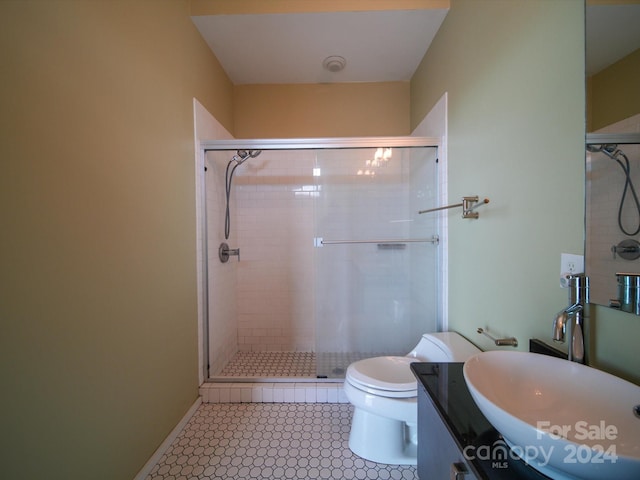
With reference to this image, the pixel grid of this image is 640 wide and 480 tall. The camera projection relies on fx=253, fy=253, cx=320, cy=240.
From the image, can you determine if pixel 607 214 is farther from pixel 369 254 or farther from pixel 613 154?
pixel 369 254

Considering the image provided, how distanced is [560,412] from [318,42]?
2.41m

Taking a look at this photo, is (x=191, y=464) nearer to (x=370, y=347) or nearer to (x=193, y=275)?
(x=193, y=275)

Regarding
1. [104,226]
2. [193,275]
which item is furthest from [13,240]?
[193,275]

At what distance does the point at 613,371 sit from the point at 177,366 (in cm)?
190

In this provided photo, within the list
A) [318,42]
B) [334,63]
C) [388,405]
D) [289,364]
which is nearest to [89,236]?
[388,405]

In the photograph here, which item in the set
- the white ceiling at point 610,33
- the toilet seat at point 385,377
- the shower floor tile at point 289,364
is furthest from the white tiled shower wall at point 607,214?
the shower floor tile at point 289,364

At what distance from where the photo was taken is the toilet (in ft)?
4.05

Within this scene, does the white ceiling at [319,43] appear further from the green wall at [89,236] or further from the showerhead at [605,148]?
the showerhead at [605,148]

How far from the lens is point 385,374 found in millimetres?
1414

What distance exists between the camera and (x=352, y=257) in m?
1.99

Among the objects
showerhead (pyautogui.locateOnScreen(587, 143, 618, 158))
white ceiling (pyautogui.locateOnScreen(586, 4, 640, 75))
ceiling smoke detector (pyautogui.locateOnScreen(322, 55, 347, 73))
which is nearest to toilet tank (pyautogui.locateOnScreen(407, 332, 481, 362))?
showerhead (pyautogui.locateOnScreen(587, 143, 618, 158))

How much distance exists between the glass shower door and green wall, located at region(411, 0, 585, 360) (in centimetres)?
35

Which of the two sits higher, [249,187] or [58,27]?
[58,27]

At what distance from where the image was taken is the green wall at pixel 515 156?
2.70ft
